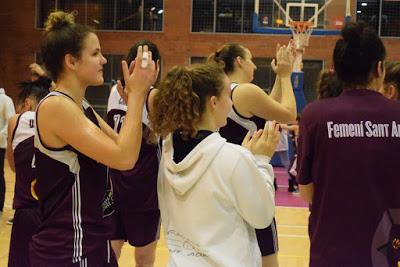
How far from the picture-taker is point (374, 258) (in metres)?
1.99

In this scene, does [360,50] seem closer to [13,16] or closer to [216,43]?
[216,43]

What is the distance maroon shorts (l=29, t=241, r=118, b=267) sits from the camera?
2041mm

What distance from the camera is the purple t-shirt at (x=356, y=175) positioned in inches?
77.0

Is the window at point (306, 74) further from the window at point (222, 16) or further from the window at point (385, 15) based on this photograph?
the window at point (385, 15)

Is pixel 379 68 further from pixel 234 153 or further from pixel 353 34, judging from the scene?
pixel 234 153

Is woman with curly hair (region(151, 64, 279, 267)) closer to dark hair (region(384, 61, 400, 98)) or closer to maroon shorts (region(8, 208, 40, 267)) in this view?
dark hair (region(384, 61, 400, 98))

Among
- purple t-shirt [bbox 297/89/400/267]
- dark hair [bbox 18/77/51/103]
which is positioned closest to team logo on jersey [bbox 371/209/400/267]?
purple t-shirt [bbox 297/89/400/267]

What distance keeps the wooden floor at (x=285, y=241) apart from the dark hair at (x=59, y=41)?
2855mm

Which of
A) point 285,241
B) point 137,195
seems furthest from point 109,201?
point 285,241

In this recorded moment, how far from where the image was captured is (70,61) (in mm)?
2105

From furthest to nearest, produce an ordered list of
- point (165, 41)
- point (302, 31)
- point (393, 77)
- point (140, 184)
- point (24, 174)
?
point (165, 41) → point (302, 31) → point (140, 184) → point (24, 174) → point (393, 77)

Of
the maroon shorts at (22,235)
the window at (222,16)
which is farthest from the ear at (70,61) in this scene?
the window at (222,16)

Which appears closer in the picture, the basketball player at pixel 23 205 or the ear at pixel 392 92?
the ear at pixel 392 92

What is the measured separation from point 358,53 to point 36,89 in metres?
2.01
